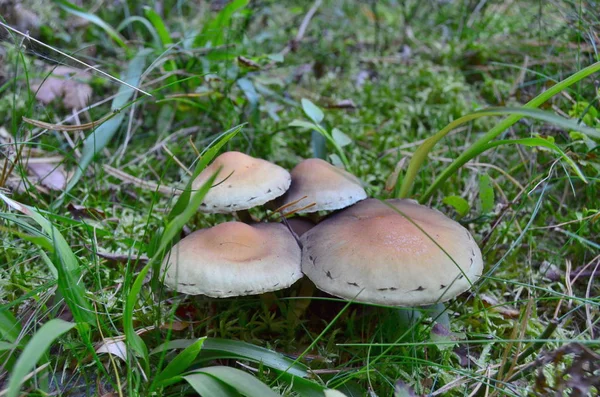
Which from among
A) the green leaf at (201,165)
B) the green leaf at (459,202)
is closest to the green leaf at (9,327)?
the green leaf at (201,165)

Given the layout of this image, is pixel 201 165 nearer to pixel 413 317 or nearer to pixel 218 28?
pixel 413 317

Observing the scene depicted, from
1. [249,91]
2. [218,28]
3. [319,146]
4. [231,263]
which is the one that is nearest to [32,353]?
[231,263]

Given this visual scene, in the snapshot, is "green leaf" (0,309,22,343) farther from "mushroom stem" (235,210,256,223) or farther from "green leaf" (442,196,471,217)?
"green leaf" (442,196,471,217)

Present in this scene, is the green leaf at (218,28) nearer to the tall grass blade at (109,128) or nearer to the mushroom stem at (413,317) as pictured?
the tall grass blade at (109,128)

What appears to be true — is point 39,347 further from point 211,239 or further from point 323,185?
point 323,185

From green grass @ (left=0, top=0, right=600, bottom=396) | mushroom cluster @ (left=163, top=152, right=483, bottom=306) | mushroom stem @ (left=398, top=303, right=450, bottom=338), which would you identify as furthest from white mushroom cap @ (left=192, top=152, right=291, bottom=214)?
mushroom stem @ (left=398, top=303, right=450, bottom=338)

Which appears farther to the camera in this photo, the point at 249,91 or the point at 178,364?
the point at 249,91

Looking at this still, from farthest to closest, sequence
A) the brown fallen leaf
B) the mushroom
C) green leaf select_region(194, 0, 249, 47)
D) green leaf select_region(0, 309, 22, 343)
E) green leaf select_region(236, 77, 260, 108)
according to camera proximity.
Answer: the brown fallen leaf, green leaf select_region(194, 0, 249, 47), green leaf select_region(236, 77, 260, 108), the mushroom, green leaf select_region(0, 309, 22, 343)
